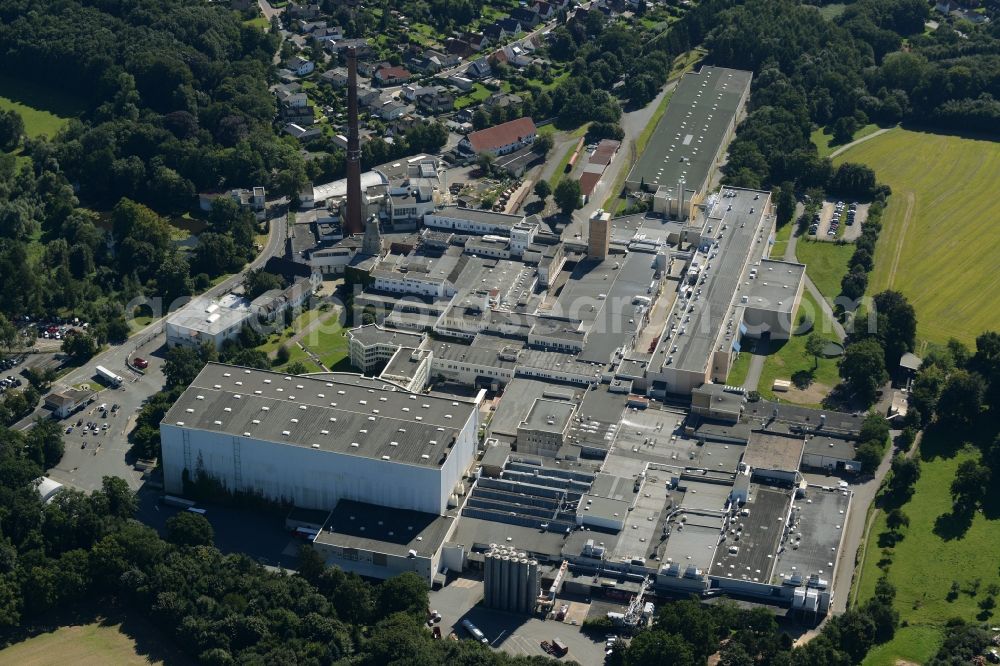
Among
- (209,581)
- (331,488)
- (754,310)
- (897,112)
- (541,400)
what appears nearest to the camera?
Answer: (209,581)

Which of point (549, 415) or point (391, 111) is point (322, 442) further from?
point (391, 111)

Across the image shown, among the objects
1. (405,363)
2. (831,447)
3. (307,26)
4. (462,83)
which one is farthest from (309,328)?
(307,26)

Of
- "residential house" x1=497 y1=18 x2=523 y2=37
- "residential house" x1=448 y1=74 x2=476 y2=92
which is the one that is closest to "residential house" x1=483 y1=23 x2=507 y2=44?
"residential house" x1=497 y1=18 x2=523 y2=37

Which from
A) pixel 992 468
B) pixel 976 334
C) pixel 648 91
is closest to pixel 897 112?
pixel 648 91

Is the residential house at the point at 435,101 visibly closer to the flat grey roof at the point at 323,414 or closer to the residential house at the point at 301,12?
the residential house at the point at 301,12

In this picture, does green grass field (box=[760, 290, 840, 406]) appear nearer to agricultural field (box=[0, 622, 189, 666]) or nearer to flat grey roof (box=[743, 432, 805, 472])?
flat grey roof (box=[743, 432, 805, 472])

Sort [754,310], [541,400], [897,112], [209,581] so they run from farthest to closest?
[897,112] < [754,310] < [541,400] < [209,581]

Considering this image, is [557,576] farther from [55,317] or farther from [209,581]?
[55,317]

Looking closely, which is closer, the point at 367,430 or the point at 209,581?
the point at 209,581
